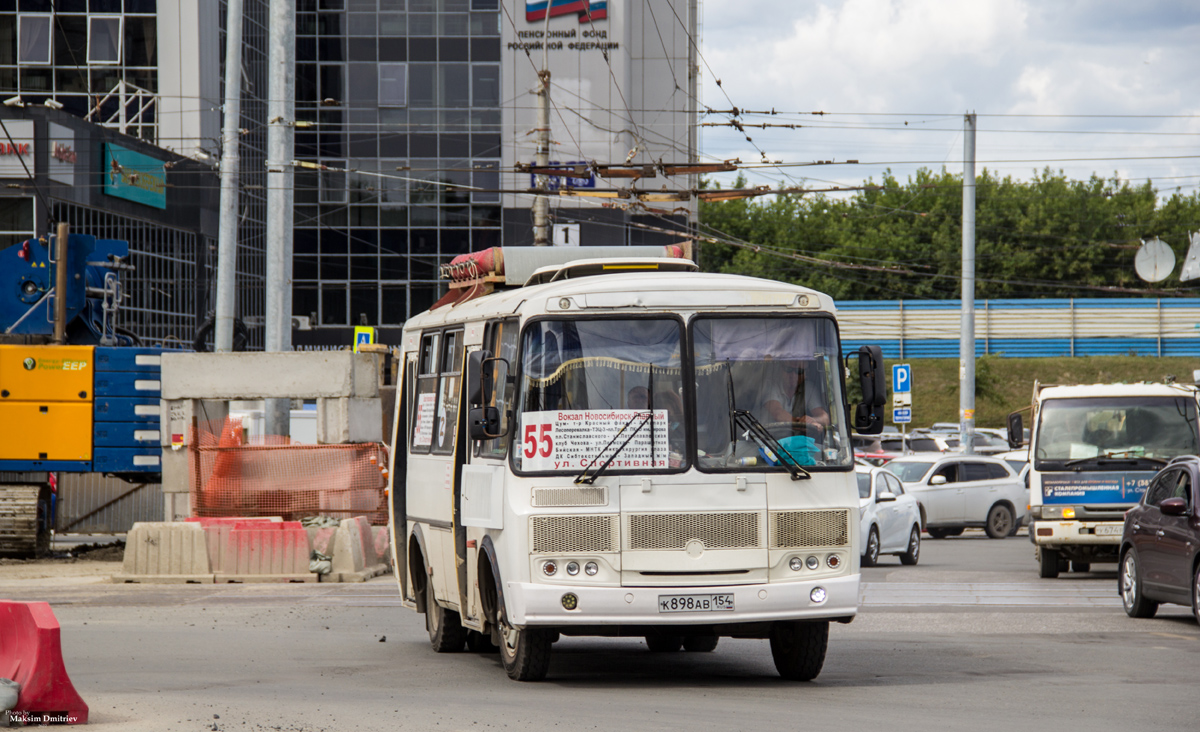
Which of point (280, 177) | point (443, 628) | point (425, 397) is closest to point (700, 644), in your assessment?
point (443, 628)

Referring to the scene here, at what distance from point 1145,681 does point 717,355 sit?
12.1ft

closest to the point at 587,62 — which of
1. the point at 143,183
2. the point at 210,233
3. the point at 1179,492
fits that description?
the point at 210,233

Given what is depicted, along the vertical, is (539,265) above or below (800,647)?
above

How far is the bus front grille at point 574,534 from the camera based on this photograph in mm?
9961

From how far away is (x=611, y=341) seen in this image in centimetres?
1027

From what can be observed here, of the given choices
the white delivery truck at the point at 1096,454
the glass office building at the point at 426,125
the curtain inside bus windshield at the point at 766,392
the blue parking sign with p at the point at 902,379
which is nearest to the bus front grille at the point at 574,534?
the curtain inside bus windshield at the point at 766,392

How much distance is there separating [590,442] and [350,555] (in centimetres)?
1101

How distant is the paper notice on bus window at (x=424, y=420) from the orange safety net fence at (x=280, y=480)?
9.46m

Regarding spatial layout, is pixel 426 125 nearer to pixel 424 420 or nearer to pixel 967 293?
pixel 967 293

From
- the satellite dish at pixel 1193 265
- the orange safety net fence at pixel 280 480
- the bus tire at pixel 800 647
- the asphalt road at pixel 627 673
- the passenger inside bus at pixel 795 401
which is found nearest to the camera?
the asphalt road at pixel 627 673

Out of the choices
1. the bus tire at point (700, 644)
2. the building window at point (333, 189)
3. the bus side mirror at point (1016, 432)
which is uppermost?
the building window at point (333, 189)

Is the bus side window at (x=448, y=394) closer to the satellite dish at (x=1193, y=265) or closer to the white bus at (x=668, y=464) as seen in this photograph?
the white bus at (x=668, y=464)

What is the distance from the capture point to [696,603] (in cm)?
988

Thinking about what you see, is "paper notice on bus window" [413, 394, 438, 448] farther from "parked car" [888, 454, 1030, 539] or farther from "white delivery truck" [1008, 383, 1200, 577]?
"parked car" [888, 454, 1030, 539]
